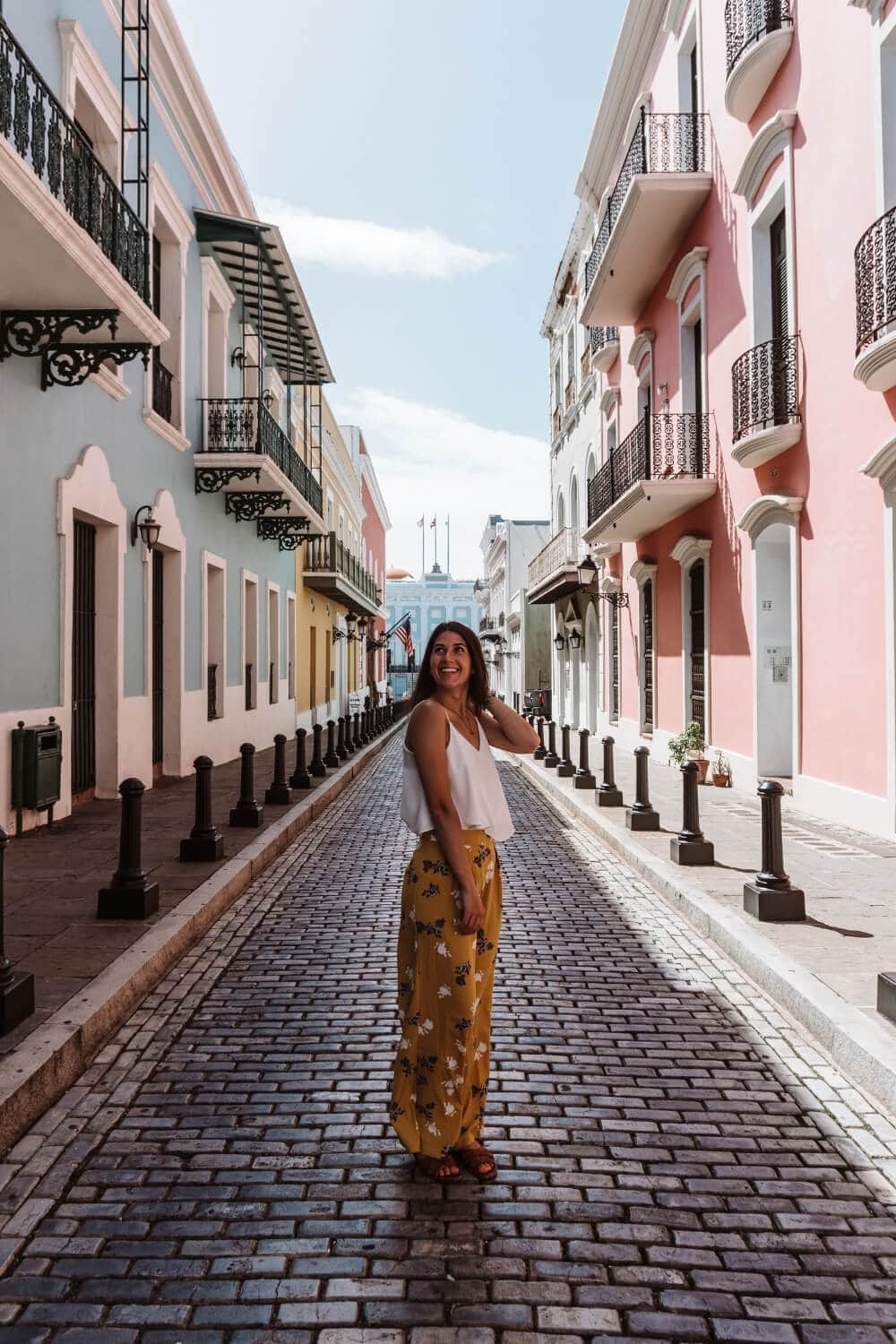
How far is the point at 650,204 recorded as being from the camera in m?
14.3

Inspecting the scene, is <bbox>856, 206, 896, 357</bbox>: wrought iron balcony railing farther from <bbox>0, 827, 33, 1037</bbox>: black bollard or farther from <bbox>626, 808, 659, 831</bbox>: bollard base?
<bbox>0, 827, 33, 1037</bbox>: black bollard

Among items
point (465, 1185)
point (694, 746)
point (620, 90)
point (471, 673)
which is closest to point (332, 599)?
point (620, 90)

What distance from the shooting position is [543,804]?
42.1 ft

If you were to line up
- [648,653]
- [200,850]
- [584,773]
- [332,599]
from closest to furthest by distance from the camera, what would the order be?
[200,850] → [584,773] → [648,653] → [332,599]

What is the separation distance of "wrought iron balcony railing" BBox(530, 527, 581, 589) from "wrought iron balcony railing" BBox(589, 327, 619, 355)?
16.2ft

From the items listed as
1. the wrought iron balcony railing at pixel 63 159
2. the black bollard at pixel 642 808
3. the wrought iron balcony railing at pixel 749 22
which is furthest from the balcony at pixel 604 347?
the black bollard at pixel 642 808

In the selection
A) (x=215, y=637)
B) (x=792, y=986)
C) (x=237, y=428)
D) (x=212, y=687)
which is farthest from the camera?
(x=215, y=637)

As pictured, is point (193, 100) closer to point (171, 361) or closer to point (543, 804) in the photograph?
point (171, 361)

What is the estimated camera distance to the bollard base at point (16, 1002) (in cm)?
398

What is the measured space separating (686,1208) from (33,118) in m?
7.99

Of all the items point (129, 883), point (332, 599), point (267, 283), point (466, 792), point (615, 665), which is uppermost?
point (267, 283)

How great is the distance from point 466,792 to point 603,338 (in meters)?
19.8

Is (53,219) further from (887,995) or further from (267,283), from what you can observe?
(267,283)

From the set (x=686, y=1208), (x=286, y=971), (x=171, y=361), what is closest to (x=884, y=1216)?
(x=686, y=1208)
